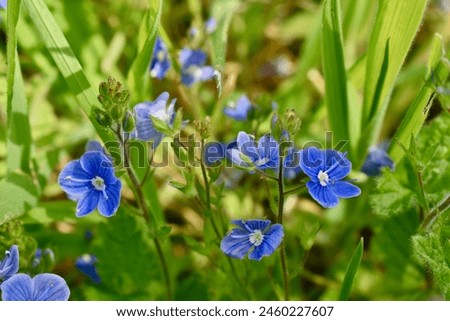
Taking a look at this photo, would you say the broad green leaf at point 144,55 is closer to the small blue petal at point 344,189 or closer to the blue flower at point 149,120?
the blue flower at point 149,120

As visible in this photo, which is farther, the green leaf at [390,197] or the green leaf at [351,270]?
the green leaf at [390,197]

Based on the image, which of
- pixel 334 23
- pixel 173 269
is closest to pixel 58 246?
pixel 173 269

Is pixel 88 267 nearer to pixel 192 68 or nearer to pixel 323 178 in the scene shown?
pixel 192 68

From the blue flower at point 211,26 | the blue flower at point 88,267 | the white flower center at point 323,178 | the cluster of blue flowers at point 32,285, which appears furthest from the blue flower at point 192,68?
the cluster of blue flowers at point 32,285

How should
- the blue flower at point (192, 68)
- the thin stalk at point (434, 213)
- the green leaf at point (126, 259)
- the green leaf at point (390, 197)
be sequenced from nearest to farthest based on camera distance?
the thin stalk at point (434, 213), the green leaf at point (390, 197), the green leaf at point (126, 259), the blue flower at point (192, 68)

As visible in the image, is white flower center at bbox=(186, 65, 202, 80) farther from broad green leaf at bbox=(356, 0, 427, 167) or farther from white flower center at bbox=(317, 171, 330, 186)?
white flower center at bbox=(317, 171, 330, 186)

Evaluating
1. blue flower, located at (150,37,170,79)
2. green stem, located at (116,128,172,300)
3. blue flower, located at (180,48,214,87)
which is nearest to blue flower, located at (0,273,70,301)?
green stem, located at (116,128,172,300)
